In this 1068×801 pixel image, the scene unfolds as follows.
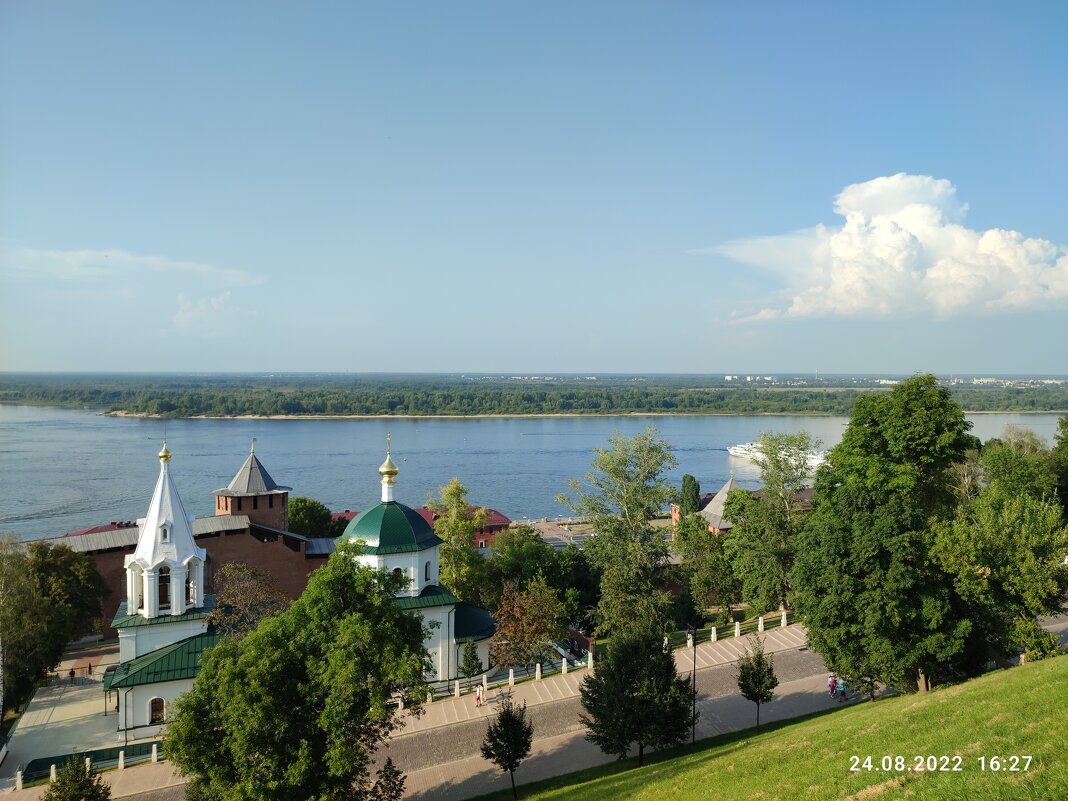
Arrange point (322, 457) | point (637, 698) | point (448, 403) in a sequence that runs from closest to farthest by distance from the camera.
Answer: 1. point (637, 698)
2. point (322, 457)
3. point (448, 403)

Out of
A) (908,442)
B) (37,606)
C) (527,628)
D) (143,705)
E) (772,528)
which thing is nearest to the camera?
(143,705)

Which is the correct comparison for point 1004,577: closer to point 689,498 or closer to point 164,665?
point 164,665

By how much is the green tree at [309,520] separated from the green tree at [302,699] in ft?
70.6

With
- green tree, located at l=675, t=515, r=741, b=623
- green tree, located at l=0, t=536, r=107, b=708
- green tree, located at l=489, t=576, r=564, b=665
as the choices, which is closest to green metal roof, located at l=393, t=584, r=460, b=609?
green tree, located at l=489, t=576, r=564, b=665

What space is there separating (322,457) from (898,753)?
6976cm

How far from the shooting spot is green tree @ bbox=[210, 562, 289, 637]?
58.6 feet

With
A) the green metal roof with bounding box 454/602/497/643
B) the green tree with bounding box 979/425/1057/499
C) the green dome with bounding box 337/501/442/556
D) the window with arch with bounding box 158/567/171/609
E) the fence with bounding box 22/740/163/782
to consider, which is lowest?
the fence with bounding box 22/740/163/782

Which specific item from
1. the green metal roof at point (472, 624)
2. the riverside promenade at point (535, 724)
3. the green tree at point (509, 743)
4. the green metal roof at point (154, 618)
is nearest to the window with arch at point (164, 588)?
the green metal roof at point (154, 618)

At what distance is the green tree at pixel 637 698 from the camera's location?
13.5 m

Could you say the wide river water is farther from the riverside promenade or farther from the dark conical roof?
the riverside promenade

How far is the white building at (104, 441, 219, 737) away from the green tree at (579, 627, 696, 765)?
951 centimetres

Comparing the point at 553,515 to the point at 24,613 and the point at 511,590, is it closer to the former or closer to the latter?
the point at 511,590

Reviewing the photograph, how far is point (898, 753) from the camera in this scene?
8.76m

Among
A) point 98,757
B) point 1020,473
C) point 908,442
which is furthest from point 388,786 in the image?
point 1020,473
